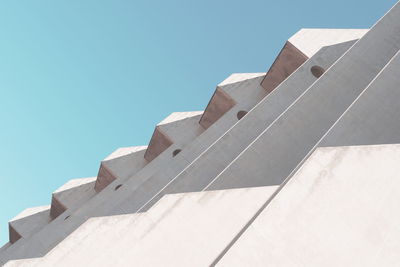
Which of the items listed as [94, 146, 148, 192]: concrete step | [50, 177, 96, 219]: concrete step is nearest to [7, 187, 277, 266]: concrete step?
[94, 146, 148, 192]: concrete step

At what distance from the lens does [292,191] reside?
484 centimetres

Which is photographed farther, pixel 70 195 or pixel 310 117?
pixel 70 195

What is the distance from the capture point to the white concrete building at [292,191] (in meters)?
4.41

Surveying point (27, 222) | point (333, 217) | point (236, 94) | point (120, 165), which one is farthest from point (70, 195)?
point (333, 217)

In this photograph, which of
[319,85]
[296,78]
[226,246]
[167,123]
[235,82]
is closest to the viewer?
[226,246]

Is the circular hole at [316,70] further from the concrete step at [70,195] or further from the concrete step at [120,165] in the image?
the concrete step at [70,195]

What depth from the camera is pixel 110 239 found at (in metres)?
6.42

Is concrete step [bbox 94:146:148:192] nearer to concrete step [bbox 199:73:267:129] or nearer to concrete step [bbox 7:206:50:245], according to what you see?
concrete step [bbox 7:206:50:245]

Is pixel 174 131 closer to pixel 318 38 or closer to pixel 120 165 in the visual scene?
pixel 120 165

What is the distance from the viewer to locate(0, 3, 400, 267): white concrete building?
4406 mm

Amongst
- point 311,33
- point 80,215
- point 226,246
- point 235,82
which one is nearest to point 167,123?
point 235,82

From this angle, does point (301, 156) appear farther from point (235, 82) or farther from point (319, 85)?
point (235, 82)

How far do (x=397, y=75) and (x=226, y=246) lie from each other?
530 cm

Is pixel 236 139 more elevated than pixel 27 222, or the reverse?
pixel 27 222
